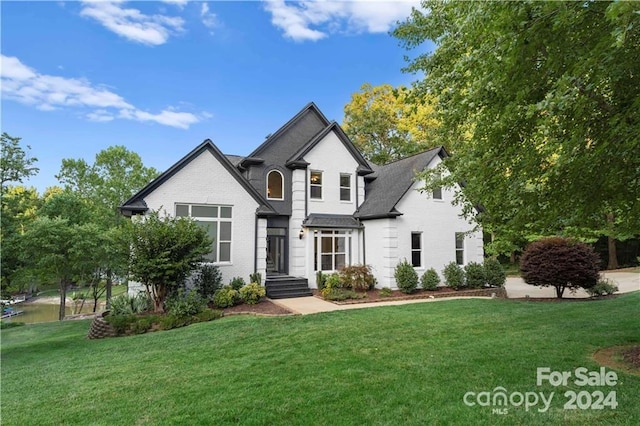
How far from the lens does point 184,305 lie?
1057cm

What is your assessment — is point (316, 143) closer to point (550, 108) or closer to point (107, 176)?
point (550, 108)

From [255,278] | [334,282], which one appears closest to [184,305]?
[255,278]

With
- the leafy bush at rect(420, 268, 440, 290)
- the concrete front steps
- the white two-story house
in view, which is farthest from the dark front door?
the leafy bush at rect(420, 268, 440, 290)

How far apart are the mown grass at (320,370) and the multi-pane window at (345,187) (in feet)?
27.8

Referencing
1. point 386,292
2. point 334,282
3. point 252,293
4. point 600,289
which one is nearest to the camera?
point 252,293

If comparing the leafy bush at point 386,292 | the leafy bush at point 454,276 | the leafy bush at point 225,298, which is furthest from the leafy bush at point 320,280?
the leafy bush at point 454,276

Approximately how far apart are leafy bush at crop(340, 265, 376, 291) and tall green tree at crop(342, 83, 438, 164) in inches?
629

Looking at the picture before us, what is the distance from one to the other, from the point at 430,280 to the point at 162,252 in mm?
11072

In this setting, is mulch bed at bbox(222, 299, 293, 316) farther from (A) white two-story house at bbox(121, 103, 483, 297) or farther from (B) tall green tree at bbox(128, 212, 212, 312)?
(B) tall green tree at bbox(128, 212, 212, 312)

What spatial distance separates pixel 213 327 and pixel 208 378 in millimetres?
3953

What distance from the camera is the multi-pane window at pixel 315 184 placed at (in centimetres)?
1662

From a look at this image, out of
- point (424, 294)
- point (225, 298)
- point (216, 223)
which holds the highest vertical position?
point (216, 223)

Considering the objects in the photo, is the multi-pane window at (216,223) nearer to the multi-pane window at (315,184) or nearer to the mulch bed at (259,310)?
the mulch bed at (259,310)

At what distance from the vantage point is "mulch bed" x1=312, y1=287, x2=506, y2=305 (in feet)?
43.0
